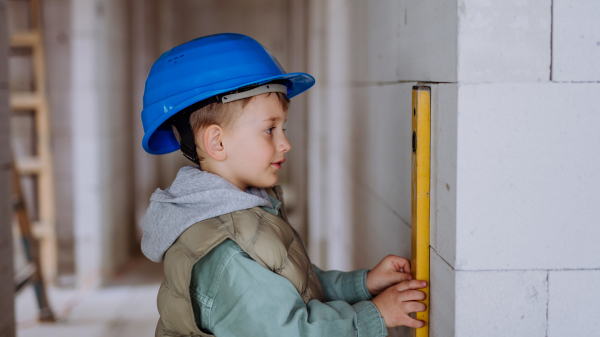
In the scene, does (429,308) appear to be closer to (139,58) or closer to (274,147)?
(274,147)

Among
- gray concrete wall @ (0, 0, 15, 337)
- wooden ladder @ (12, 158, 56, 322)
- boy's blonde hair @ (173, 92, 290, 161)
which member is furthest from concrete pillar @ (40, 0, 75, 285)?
boy's blonde hair @ (173, 92, 290, 161)

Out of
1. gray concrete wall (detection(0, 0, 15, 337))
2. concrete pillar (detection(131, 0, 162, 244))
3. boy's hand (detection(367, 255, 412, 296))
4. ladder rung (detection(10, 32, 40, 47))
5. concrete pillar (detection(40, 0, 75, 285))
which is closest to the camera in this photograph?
boy's hand (detection(367, 255, 412, 296))

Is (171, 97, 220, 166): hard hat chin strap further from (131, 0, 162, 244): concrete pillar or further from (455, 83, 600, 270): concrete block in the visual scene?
(131, 0, 162, 244): concrete pillar

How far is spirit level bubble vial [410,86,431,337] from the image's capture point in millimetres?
1016

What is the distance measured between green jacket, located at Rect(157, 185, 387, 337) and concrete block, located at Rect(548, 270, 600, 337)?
1.08 ft

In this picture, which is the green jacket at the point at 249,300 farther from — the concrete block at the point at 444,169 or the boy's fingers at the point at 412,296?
the concrete block at the point at 444,169

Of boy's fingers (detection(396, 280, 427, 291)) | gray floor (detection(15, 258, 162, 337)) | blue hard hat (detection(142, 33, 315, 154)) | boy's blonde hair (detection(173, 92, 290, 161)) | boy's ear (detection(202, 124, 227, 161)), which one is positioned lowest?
gray floor (detection(15, 258, 162, 337))

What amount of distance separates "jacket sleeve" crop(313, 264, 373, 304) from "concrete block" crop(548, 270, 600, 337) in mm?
471

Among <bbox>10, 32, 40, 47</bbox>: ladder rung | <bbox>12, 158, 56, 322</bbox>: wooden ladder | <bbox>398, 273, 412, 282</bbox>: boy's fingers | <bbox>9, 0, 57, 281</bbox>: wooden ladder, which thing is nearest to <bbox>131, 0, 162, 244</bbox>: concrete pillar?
<bbox>9, 0, 57, 281</bbox>: wooden ladder

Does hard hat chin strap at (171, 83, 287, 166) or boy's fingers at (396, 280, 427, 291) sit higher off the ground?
hard hat chin strap at (171, 83, 287, 166)

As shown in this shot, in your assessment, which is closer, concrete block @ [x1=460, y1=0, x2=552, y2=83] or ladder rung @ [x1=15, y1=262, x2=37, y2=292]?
concrete block @ [x1=460, y1=0, x2=552, y2=83]

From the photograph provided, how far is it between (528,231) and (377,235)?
88cm

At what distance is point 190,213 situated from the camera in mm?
1074

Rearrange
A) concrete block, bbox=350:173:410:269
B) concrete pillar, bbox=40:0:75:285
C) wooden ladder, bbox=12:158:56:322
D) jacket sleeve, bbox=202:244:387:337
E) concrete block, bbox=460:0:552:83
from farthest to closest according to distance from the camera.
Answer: concrete pillar, bbox=40:0:75:285, wooden ladder, bbox=12:158:56:322, concrete block, bbox=350:173:410:269, jacket sleeve, bbox=202:244:387:337, concrete block, bbox=460:0:552:83
